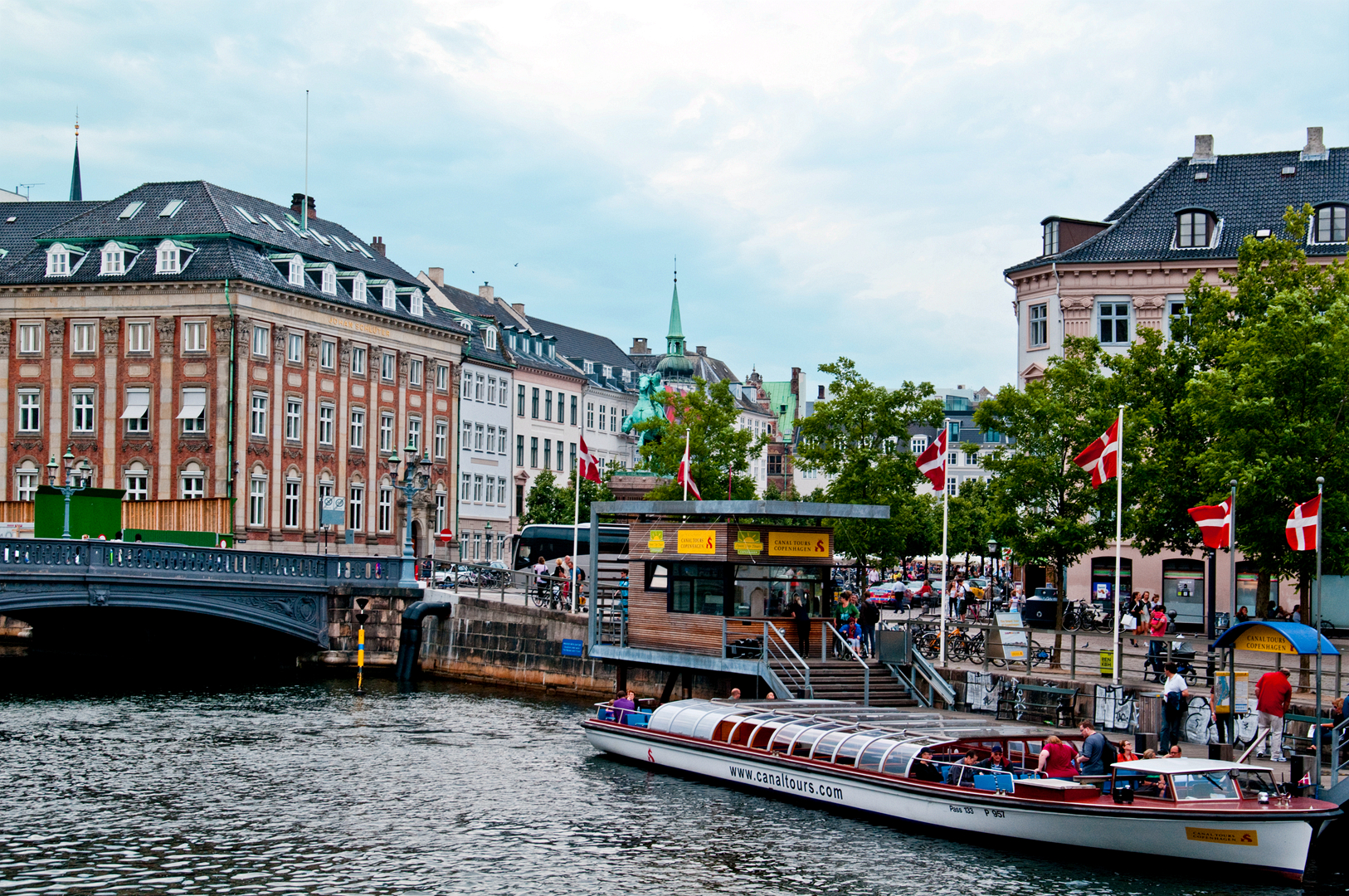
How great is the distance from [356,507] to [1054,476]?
150 feet

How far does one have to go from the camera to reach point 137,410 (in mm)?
75812

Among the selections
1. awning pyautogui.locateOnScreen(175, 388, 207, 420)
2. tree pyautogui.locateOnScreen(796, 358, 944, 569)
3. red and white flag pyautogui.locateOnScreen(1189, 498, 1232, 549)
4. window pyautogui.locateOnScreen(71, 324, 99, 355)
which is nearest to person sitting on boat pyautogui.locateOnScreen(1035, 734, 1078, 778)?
red and white flag pyautogui.locateOnScreen(1189, 498, 1232, 549)

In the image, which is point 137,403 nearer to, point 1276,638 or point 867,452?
point 867,452

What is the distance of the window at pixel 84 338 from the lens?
7675cm

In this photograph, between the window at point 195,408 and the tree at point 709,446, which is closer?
the tree at point 709,446

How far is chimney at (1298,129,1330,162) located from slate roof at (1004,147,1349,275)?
0.57 ft

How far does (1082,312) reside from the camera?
6519 cm

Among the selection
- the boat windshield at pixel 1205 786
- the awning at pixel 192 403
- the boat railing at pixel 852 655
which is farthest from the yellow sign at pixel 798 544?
the awning at pixel 192 403

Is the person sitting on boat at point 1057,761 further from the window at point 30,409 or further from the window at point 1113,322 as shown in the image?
the window at point 30,409

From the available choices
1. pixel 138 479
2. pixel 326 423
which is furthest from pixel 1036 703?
pixel 326 423

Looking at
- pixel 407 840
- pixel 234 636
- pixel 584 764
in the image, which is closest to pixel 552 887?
pixel 407 840

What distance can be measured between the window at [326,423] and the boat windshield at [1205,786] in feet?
205

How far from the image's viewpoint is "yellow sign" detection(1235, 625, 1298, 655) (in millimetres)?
27141

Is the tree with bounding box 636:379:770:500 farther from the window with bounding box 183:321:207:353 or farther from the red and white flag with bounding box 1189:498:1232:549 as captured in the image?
the red and white flag with bounding box 1189:498:1232:549
